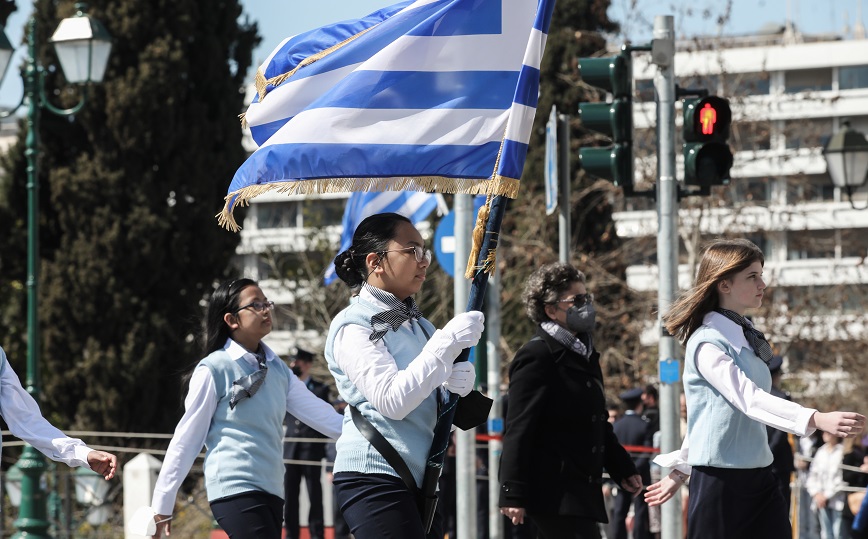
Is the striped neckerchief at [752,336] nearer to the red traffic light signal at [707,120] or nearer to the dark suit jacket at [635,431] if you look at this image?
the red traffic light signal at [707,120]

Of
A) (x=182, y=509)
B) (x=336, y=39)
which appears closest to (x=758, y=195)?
(x=182, y=509)

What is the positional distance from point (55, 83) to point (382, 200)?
8852 millimetres

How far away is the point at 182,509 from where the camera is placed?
669 inches

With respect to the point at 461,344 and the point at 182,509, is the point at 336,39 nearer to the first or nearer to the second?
the point at 461,344

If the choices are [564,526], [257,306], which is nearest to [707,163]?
[564,526]

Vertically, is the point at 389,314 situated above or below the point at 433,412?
above

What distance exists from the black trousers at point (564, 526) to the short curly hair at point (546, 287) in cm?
103

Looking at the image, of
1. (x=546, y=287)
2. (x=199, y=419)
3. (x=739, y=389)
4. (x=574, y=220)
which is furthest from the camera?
(x=574, y=220)

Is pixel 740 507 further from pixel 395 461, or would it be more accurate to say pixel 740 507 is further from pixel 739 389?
pixel 395 461

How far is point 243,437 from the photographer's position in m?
7.03

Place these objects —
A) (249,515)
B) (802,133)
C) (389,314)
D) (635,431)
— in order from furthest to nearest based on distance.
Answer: (802,133)
(635,431)
(249,515)
(389,314)

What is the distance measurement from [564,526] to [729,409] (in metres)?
1.52

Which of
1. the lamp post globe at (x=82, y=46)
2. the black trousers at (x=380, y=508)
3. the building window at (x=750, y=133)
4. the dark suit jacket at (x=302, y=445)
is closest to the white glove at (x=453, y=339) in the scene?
the black trousers at (x=380, y=508)

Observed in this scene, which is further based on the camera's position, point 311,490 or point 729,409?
point 311,490
